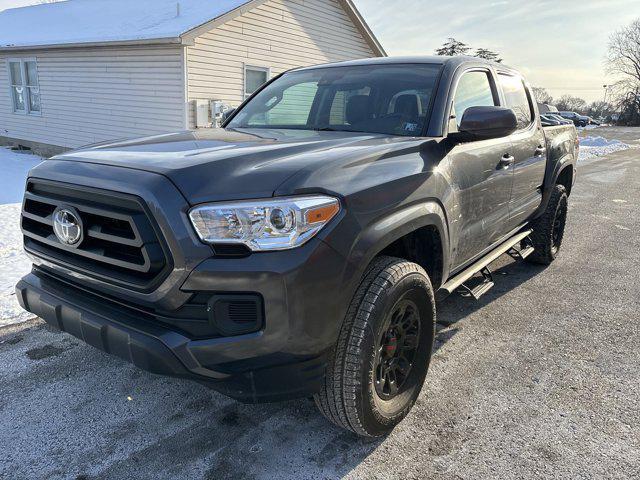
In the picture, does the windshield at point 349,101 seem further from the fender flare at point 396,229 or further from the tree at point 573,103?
the tree at point 573,103

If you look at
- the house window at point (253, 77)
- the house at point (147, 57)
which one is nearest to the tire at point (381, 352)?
the house at point (147, 57)

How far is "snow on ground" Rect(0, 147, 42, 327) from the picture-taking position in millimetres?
3719

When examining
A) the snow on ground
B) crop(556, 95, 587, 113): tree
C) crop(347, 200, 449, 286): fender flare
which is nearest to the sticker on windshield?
crop(347, 200, 449, 286): fender flare

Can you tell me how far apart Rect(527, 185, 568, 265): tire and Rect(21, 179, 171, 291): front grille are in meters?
4.16

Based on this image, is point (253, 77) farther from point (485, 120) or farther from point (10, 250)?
point (485, 120)

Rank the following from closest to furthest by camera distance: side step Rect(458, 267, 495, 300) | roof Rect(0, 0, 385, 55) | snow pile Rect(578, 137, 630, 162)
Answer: side step Rect(458, 267, 495, 300) → roof Rect(0, 0, 385, 55) → snow pile Rect(578, 137, 630, 162)

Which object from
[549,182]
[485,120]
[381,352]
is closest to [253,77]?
[549,182]

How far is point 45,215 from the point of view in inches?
96.6

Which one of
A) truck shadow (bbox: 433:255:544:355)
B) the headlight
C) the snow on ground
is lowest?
truck shadow (bbox: 433:255:544:355)

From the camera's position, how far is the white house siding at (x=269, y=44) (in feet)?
35.8

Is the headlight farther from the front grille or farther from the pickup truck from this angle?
the front grille

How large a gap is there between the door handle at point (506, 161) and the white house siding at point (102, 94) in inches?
326

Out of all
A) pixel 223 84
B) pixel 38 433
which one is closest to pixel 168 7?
pixel 223 84

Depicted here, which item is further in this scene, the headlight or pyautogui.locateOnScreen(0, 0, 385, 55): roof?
pyautogui.locateOnScreen(0, 0, 385, 55): roof
